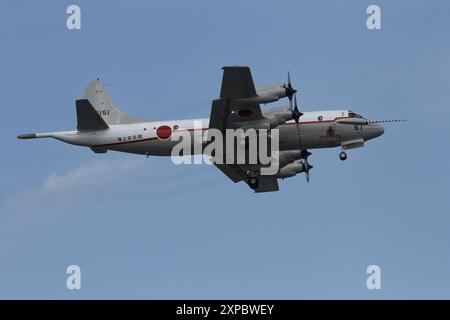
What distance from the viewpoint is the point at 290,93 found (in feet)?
178

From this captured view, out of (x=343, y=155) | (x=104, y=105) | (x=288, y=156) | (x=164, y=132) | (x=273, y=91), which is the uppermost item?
(x=104, y=105)

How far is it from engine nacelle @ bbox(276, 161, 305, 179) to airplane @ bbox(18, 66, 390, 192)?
3.63 ft

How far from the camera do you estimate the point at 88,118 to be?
5550cm

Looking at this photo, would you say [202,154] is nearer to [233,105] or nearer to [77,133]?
[233,105]

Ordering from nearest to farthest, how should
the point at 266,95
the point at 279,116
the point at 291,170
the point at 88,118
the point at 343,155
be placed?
the point at 266,95 < the point at 279,116 < the point at 88,118 < the point at 343,155 < the point at 291,170

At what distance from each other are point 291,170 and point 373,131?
6.24m

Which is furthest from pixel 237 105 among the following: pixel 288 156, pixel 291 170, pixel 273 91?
pixel 291 170

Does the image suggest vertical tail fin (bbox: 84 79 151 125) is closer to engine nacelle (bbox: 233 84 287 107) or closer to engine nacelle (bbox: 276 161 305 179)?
engine nacelle (bbox: 233 84 287 107)

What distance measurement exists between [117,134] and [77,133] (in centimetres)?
242

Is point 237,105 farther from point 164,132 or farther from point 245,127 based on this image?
point 164,132
